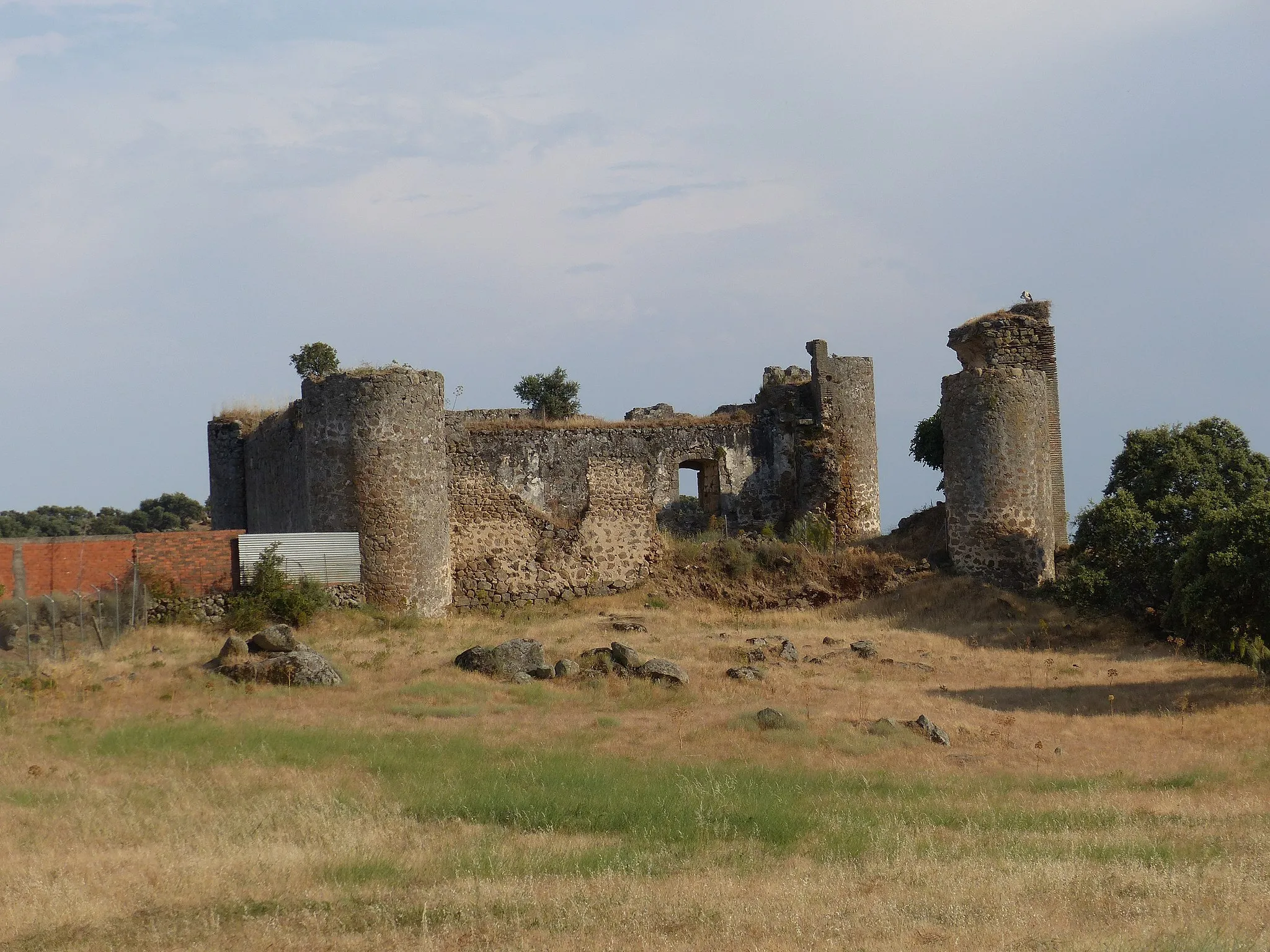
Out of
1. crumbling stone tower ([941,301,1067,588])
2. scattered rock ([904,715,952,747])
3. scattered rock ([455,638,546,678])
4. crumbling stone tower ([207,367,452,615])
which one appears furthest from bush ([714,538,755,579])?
scattered rock ([904,715,952,747])

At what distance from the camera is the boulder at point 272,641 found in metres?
18.7

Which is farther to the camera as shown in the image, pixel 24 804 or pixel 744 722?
pixel 744 722

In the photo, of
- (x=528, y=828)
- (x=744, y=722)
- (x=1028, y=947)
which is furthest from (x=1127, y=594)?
(x=1028, y=947)

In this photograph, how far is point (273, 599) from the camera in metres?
22.2

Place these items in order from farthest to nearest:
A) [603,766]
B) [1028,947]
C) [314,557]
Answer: [314,557], [603,766], [1028,947]

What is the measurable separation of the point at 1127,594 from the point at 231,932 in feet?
60.9

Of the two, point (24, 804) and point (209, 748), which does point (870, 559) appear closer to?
point (209, 748)

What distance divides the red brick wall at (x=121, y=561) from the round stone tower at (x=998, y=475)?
42.4 ft

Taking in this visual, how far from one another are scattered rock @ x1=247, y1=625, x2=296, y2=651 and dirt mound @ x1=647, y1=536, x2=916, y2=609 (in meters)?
9.14

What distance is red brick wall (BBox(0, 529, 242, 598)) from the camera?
20.5 meters

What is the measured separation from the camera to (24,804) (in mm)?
11836

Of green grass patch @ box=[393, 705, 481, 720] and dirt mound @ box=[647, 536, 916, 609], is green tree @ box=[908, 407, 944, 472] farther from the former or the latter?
green grass patch @ box=[393, 705, 481, 720]

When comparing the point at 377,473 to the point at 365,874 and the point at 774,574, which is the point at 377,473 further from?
the point at 365,874

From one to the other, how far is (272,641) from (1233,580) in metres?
12.7
